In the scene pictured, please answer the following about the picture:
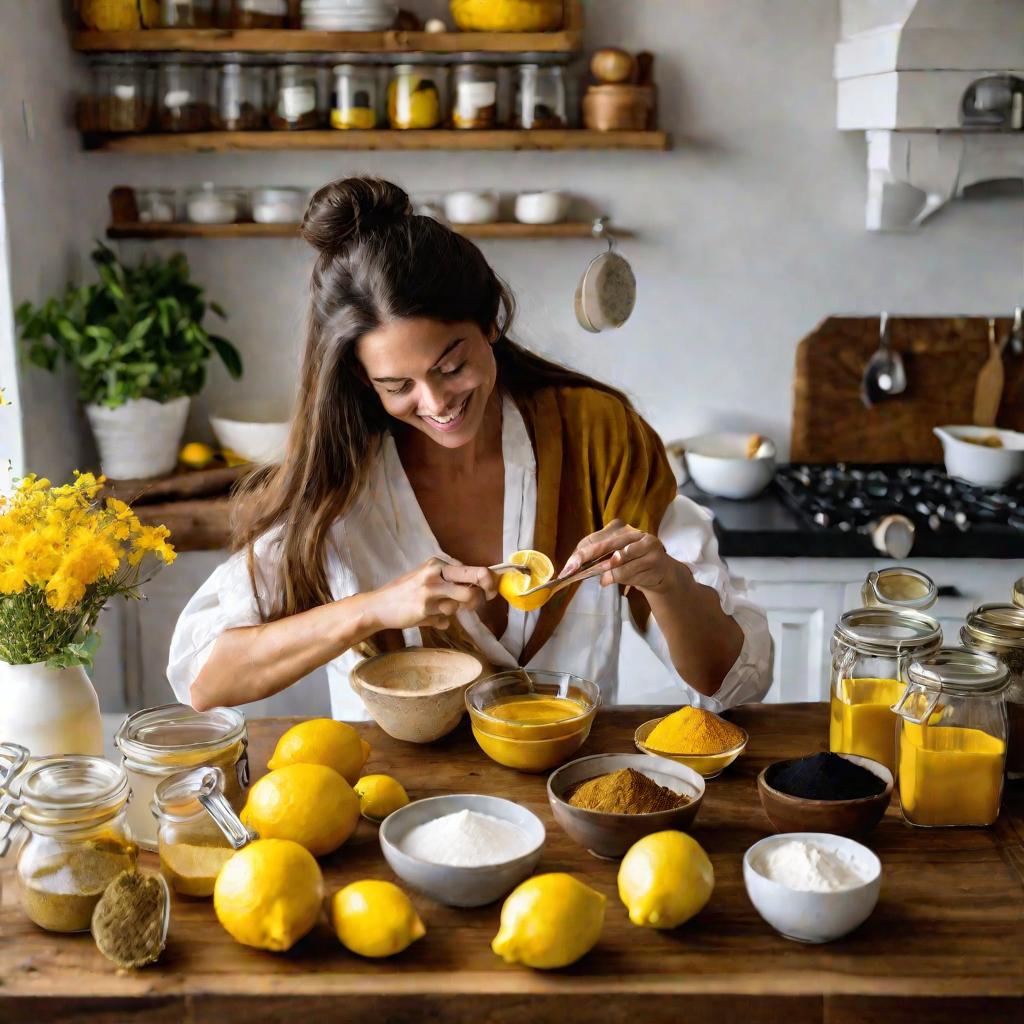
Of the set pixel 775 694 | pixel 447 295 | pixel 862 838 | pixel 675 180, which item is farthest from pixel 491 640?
pixel 675 180

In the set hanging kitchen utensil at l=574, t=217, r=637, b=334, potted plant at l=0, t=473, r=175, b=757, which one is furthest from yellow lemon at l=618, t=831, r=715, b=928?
hanging kitchen utensil at l=574, t=217, r=637, b=334

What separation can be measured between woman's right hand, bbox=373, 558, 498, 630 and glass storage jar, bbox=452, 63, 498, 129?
178 centimetres

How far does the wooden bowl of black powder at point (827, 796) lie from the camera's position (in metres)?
1.19

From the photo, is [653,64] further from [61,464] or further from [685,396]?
[61,464]

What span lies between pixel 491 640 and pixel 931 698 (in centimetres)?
75

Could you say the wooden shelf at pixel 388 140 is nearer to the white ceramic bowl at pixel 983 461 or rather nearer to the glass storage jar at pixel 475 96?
the glass storage jar at pixel 475 96

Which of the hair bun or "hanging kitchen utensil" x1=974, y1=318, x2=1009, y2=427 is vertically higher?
the hair bun

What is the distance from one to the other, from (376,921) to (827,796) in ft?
1.52

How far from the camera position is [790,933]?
3.49 ft

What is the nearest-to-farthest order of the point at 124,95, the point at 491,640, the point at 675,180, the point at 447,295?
the point at 447,295 → the point at 491,640 → the point at 124,95 → the point at 675,180

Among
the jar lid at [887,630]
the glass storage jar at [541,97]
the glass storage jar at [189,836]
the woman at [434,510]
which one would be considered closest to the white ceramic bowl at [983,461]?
the glass storage jar at [541,97]

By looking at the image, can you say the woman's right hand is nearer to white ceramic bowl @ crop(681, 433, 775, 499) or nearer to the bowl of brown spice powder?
the bowl of brown spice powder

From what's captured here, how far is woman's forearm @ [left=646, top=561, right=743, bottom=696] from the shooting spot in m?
1.66

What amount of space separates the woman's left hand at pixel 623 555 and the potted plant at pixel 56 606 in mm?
498
